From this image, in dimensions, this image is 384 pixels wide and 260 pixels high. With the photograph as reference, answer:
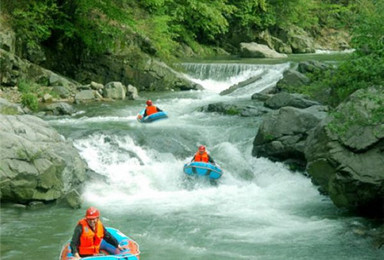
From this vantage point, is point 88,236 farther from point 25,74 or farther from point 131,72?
point 131,72

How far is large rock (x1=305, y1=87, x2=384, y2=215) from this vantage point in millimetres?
9680

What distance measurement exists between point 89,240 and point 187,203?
4207mm

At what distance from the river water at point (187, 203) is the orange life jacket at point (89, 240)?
1178mm

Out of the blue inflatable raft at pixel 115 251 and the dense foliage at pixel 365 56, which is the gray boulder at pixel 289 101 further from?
the blue inflatable raft at pixel 115 251

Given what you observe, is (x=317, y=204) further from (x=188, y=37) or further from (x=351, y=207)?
(x=188, y=37)

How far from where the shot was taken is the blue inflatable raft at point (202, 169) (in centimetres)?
1256

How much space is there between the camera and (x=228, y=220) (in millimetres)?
10461

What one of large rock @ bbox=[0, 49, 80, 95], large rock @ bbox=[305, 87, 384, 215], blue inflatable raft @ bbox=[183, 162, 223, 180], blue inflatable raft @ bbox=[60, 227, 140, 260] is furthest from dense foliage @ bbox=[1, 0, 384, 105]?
blue inflatable raft @ bbox=[60, 227, 140, 260]

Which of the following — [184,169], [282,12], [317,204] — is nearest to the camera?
[317,204]

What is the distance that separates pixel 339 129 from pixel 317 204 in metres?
2.32

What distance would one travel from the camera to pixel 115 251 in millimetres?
7750

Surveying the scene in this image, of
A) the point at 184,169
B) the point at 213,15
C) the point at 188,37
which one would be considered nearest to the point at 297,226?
the point at 184,169

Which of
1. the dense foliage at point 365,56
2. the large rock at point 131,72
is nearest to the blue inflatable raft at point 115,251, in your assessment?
the dense foliage at point 365,56

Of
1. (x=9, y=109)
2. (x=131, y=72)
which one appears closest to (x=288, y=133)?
(x=9, y=109)
